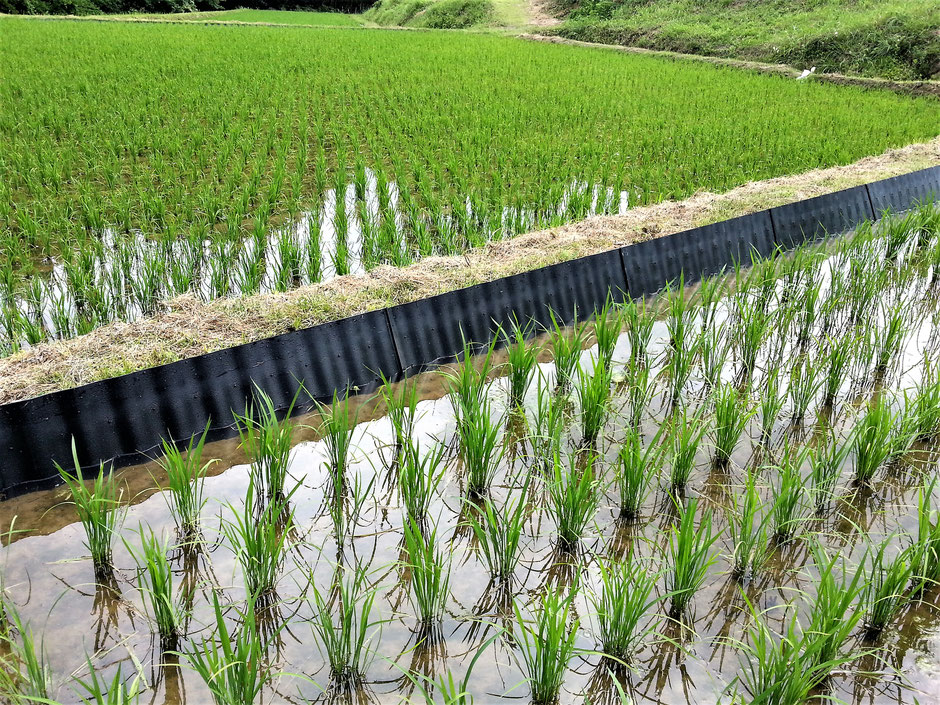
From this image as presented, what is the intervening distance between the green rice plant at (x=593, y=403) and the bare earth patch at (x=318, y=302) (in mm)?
1445

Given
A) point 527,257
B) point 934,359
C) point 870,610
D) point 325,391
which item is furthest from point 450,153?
point 870,610

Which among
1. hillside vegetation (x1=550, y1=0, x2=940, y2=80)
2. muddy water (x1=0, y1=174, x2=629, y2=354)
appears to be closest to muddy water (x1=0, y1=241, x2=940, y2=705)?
muddy water (x1=0, y1=174, x2=629, y2=354)

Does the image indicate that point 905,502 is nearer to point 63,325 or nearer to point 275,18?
point 63,325

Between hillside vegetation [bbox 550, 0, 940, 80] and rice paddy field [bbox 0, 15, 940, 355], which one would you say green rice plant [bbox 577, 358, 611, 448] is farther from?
hillside vegetation [bbox 550, 0, 940, 80]

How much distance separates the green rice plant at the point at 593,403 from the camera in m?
2.75

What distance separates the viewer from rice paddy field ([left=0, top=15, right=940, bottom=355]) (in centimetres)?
438

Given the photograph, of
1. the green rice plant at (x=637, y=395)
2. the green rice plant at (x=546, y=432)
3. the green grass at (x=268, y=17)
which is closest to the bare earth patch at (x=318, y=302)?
the green rice plant at (x=637, y=395)

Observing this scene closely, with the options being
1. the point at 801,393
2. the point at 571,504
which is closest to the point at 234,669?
the point at 571,504

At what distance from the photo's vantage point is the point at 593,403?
2.78 m

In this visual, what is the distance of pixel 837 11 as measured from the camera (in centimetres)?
1490

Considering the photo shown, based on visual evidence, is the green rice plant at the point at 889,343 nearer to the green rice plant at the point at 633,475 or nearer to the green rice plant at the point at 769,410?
the green rice plant at the point at 769,410

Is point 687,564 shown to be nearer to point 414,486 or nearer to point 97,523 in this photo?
point 414,486

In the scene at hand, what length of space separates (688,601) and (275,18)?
29.0 meters

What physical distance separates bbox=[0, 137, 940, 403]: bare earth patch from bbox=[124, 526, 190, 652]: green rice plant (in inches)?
53.1
